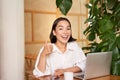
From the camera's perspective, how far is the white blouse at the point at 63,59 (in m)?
2.09

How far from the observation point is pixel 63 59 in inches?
86.0

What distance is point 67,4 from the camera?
2254 millimetres

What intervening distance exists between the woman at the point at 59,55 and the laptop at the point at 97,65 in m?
0.26

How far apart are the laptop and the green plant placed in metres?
0.22

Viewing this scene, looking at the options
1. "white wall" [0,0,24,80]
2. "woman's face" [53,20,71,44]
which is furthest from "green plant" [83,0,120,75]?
"white wall" [0,0,24,80]

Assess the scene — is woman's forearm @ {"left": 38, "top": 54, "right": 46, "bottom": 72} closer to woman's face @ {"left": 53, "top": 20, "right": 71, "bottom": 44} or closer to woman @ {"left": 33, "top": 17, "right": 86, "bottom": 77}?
woman @ {"left": 33, "top": 17, "right": 86, "bottom": 77}

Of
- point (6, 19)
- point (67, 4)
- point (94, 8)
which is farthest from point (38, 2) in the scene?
point (67, 4)

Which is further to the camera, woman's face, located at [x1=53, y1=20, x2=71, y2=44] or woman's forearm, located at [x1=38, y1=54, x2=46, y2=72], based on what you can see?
woman's face, located at [x1=53, y1=20, x2=71, y2=44]

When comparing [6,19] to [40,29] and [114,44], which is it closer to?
[114,44]

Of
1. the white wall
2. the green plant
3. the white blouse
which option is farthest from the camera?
the white wall

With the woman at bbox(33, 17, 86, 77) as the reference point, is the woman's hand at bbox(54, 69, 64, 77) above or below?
below

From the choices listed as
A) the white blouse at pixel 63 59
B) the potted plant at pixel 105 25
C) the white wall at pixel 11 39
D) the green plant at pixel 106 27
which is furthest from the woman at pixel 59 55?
the white wall at pixel 11 39

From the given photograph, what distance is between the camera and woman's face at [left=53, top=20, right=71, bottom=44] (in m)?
2.12

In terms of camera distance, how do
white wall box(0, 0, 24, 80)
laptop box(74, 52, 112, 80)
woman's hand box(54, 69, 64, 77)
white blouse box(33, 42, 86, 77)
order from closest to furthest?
1. laptop box(74, 52, 112, 80)
2. woman's hand box(54, 69, 64, 77)
3. white blouse box(33, 42, 86, 77)
4. white wall box(0, 0, 24, 80)
